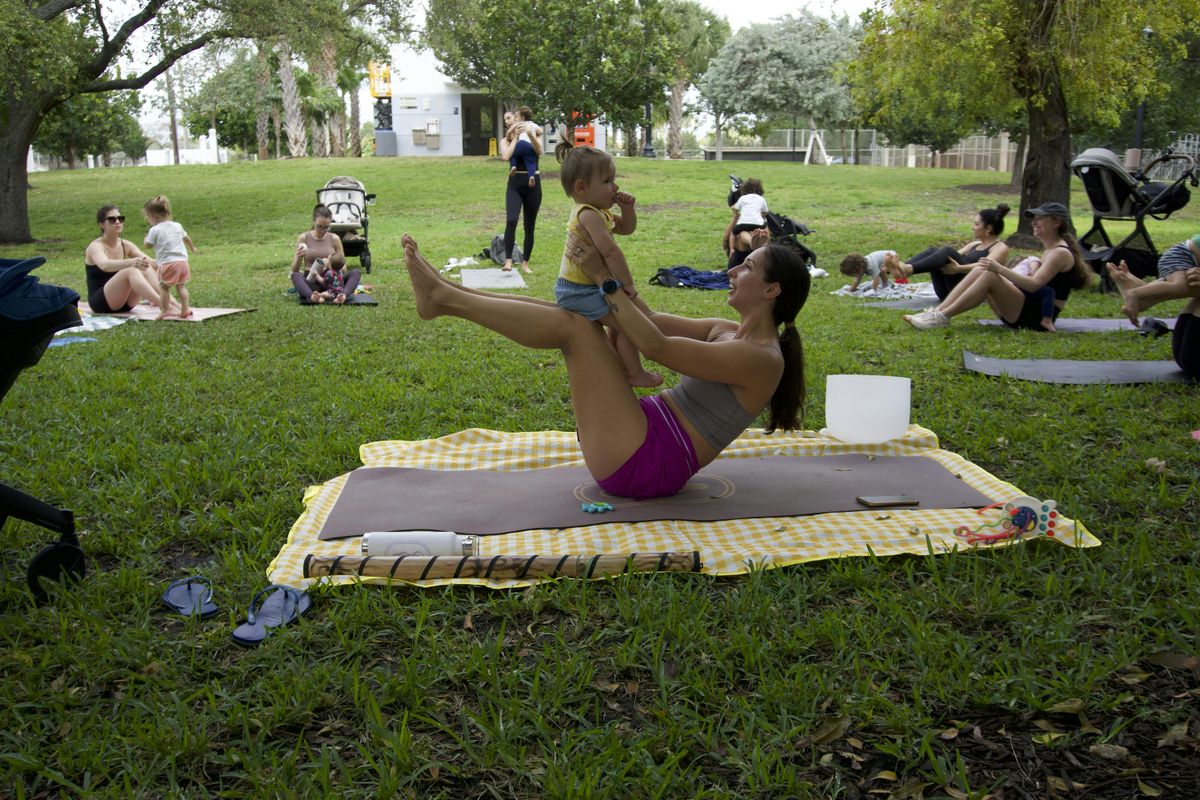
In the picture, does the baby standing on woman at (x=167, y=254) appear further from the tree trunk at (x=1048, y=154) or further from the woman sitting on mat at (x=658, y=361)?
the tree trunk at (x=1048, y=154)

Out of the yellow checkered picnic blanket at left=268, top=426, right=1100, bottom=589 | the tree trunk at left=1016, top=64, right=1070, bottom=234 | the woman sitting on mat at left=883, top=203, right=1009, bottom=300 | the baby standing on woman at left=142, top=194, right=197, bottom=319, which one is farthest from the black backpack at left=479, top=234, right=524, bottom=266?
the yellow checkered picnic blanket at left=268, top=426, right=1100, bottom=589

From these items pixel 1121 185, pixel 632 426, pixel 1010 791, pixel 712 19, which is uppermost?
pixel 712 19

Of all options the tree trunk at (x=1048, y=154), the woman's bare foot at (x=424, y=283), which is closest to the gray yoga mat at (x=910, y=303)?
the tree trunk at (x=1048, y=154)

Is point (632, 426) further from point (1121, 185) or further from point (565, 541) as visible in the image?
point (1121, 185)

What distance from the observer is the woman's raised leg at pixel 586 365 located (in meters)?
3.49

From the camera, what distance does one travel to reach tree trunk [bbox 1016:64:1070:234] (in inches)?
514

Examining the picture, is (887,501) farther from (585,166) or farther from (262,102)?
(262,102)

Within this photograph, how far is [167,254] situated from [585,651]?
7.59 m

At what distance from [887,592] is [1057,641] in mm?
496

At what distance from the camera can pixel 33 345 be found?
9.35ft

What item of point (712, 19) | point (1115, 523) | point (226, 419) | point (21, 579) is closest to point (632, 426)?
point (1115, 523)

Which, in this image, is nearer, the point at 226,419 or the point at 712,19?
the point at 226,419

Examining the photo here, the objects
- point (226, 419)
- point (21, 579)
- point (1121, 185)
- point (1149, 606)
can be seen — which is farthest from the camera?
point (1121, 185)

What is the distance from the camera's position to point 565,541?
3295 mm
